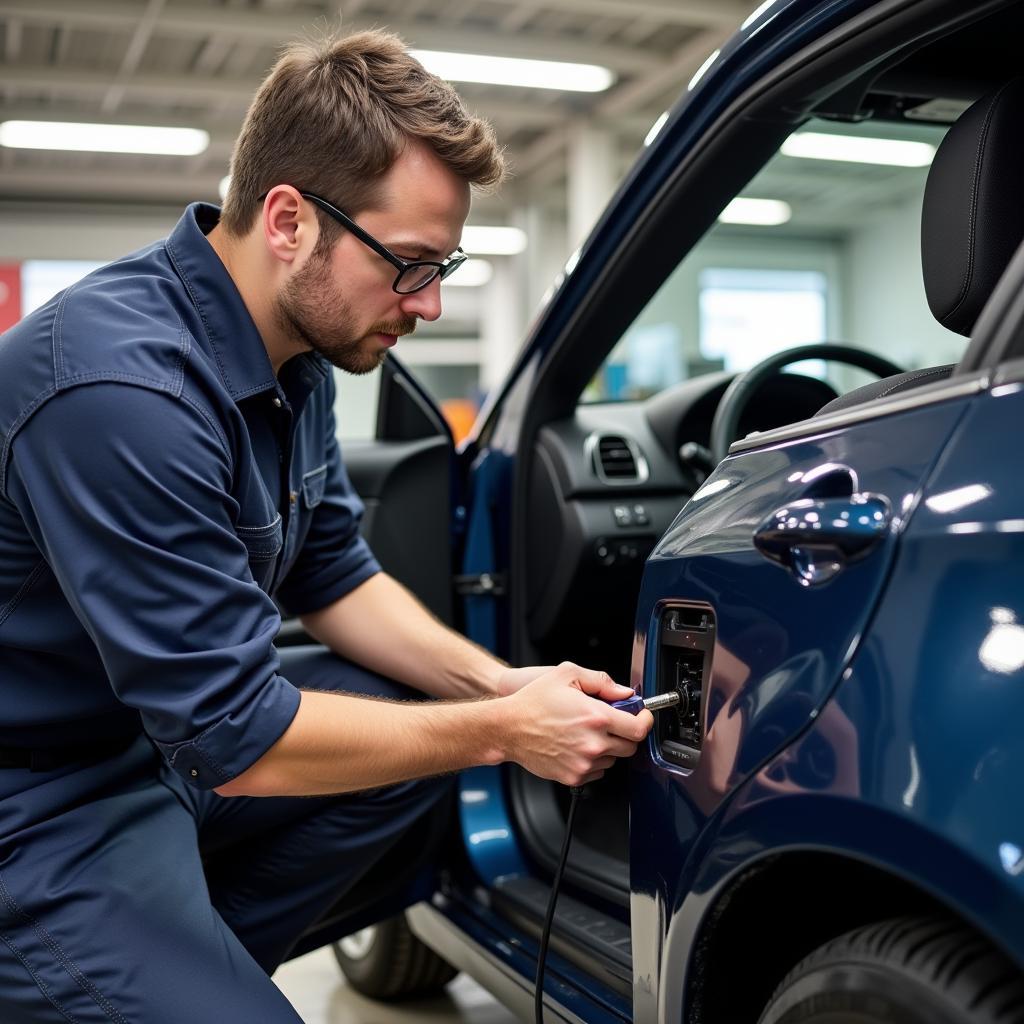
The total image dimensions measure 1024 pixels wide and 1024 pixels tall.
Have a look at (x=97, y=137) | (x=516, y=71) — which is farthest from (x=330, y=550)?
(x=97, y=137)

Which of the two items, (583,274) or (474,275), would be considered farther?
(474,275)

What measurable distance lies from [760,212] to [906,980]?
13.6 meters

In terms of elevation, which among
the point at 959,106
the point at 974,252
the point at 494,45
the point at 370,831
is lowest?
the point at 370,831

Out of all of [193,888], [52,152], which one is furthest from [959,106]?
[52,152]

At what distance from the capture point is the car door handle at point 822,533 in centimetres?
94

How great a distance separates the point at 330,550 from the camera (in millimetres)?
1953

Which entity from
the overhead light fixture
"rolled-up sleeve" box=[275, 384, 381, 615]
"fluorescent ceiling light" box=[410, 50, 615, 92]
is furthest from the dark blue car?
the overhead light fixture

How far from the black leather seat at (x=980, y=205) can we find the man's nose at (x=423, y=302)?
0.58 meters

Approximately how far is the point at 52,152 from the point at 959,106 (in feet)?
37.8

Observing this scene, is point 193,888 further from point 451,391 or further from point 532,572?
point 451,391

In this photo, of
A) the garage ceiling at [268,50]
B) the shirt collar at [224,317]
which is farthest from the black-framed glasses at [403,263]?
the garage ceiling at [268,50]

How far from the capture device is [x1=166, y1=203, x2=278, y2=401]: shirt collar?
151 cm

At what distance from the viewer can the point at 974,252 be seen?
114cm

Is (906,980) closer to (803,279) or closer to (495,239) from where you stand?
(495,239)
